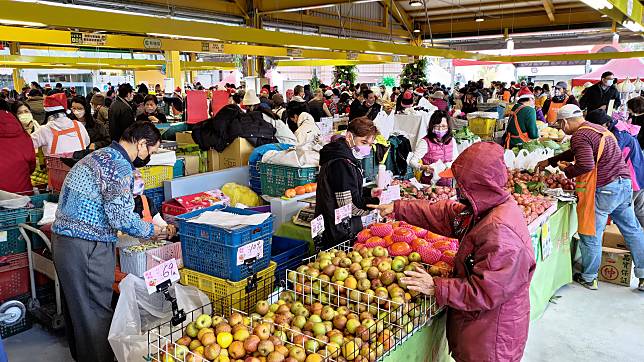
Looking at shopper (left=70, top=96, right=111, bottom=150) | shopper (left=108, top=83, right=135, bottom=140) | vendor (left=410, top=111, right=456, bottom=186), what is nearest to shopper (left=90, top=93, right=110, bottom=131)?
shopper (left=108, top=83, right=135, bottom=140)


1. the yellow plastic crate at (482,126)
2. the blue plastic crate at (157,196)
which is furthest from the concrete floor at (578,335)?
the yellow plastic crate at (482,126)

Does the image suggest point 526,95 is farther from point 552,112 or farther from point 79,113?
point 79,113

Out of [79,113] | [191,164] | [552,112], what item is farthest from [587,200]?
[552,112]

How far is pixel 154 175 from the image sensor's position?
16.5 ft

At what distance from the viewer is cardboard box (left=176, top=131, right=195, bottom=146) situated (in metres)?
7.14

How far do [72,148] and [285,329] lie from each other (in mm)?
4256

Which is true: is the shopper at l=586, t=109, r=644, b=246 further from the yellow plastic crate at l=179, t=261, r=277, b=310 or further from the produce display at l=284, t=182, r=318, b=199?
the yellow plastic crate at l=179, t=261, r=277, b=310

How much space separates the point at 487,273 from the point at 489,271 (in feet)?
0.04

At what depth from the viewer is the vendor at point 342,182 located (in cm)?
342

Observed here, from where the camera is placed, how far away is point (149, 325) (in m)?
2.96

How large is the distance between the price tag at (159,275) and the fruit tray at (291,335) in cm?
22

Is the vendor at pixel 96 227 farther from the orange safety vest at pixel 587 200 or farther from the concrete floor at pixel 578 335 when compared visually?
the orange safety vest at pixel 587 200

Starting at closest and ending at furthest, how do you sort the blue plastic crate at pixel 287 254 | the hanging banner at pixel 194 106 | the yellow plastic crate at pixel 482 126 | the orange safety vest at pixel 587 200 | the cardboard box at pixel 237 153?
the blue plastic crate at pixel 287 254
the orange safety vest at pixel 587 200
the cardboard box at pixel 237 153
the hanging banner at pixel 194 106
the yellow plastic crate at pixel 482 126

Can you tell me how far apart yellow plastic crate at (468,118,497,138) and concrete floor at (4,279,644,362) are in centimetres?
559
